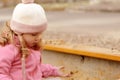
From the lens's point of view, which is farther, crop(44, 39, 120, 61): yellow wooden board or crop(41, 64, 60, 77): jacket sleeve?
crop(44, 39, 120, 61): yellow wooden board

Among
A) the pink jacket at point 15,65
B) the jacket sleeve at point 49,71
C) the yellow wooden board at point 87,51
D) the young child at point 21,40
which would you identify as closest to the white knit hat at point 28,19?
the young child at point 21,40

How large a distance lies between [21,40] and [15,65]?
19cm

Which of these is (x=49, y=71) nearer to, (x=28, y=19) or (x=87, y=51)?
(x=28, y=19)

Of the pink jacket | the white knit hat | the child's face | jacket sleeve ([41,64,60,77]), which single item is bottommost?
jacket sleeve ([41,64,60,77])

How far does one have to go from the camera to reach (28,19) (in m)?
3.10

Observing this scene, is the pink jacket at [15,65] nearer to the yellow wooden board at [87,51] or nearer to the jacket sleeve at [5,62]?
the jacket sleeve at [5,62]

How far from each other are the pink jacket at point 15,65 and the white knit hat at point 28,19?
14 centimetres

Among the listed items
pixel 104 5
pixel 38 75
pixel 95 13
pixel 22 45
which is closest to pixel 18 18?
pixel 22 45

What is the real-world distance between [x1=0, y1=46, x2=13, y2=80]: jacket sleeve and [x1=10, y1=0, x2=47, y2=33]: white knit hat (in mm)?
156

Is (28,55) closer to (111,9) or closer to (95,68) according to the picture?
(95,68)

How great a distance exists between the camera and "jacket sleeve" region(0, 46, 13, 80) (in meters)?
3.05

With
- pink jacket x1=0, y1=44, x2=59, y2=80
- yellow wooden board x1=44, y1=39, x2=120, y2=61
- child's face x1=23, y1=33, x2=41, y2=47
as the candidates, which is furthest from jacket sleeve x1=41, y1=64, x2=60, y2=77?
yellow wooden board x1=44, y1=39, x2=120, y2=61

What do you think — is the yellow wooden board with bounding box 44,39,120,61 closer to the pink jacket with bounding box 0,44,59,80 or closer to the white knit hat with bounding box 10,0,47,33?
the pink jacket with bounding box 0,44,59,80

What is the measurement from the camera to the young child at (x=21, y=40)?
121 inches
